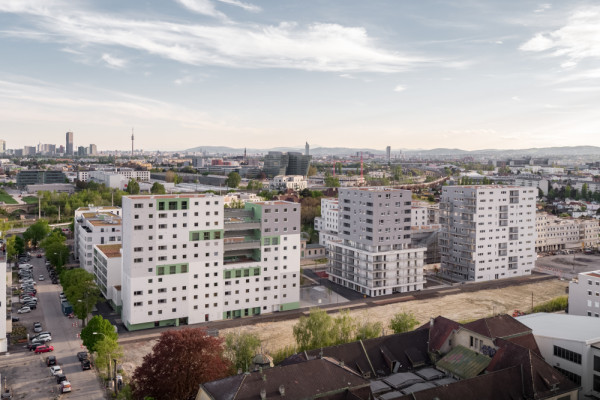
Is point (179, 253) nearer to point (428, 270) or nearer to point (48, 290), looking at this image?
point (48, 290)

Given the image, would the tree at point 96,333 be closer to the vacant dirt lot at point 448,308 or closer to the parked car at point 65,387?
the parked car at point 65,387

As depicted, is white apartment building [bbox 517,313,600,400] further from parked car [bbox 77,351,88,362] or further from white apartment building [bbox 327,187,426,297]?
parked car [bbox 77,351,88,362]

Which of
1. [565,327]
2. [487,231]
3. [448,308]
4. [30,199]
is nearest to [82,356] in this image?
[448,308]

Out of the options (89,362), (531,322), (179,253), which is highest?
(179,253)

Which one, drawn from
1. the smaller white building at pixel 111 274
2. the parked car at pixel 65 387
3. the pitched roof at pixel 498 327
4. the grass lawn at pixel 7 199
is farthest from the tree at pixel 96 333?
the grass lawn at pixel 7 199

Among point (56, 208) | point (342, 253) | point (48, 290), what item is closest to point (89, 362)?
point (48, 290)

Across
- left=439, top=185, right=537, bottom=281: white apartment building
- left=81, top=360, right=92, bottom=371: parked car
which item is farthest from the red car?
left=439, top=185, right=537, bottom=281: white apartment building
